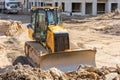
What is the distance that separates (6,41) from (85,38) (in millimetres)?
7469

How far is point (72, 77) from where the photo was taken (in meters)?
10.5

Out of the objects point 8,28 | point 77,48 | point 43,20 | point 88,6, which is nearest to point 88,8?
point 88,6

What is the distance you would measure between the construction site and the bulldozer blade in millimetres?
253

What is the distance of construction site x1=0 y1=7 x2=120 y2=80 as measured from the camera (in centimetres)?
1009

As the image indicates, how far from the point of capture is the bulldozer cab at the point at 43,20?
1601 centimetres

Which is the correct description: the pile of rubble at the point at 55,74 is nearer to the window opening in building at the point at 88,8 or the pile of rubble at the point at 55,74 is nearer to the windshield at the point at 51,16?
the windshield at the point at 51,16

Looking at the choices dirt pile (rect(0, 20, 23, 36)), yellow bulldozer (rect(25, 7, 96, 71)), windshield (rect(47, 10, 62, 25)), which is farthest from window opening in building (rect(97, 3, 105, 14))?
windshield (rect(47, 10, 62, 25))

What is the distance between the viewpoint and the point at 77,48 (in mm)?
15602

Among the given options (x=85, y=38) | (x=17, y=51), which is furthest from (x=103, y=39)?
(x=17, y=51)

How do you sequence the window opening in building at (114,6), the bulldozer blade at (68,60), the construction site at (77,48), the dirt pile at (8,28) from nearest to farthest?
the construction site at (77,48)
the bulldozer blade at (68,60)
the dirt pile at (8,28)
the window opening in building at (114,6)

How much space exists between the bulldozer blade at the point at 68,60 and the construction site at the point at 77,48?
253 mm

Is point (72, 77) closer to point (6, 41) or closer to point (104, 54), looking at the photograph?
point (104, 54)

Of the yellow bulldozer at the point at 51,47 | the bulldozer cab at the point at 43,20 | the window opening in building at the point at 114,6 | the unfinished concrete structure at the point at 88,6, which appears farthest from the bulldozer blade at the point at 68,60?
the window opening in building at the point at 114,6

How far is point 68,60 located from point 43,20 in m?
2.63
